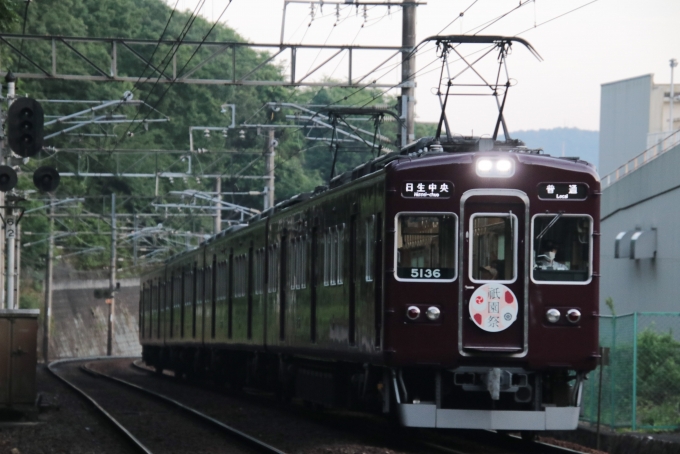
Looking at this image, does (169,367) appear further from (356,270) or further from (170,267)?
(356,270)

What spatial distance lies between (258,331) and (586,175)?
820cm

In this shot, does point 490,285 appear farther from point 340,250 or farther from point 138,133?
point 138,133

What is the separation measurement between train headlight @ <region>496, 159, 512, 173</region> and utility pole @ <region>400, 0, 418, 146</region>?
714 cm

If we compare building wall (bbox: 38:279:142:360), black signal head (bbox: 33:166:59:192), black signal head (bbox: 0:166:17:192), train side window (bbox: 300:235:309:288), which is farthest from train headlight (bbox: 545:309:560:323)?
building wall (bbox: 38:279:142:360)

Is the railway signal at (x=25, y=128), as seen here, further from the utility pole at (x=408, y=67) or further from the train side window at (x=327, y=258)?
the utility pole at (x=408, y=67)

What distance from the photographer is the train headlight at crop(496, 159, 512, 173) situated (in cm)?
1162

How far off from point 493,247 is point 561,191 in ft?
2.75

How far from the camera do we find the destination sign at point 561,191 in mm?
11602

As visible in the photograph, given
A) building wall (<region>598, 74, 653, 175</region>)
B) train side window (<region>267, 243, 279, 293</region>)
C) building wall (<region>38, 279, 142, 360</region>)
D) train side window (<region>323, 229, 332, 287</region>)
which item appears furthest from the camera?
building wall (<region>38, 279, 142, 360</region>)

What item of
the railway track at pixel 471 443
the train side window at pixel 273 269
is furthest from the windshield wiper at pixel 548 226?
the train side window at pixel 273 269

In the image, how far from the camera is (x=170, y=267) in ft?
105

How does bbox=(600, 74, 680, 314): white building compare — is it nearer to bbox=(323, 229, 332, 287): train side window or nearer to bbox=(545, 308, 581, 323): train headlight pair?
bbox=(323, 229, 332, 287): train side window

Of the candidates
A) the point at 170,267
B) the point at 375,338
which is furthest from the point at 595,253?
the point at 170,267

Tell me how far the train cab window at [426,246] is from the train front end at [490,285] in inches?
0.5
